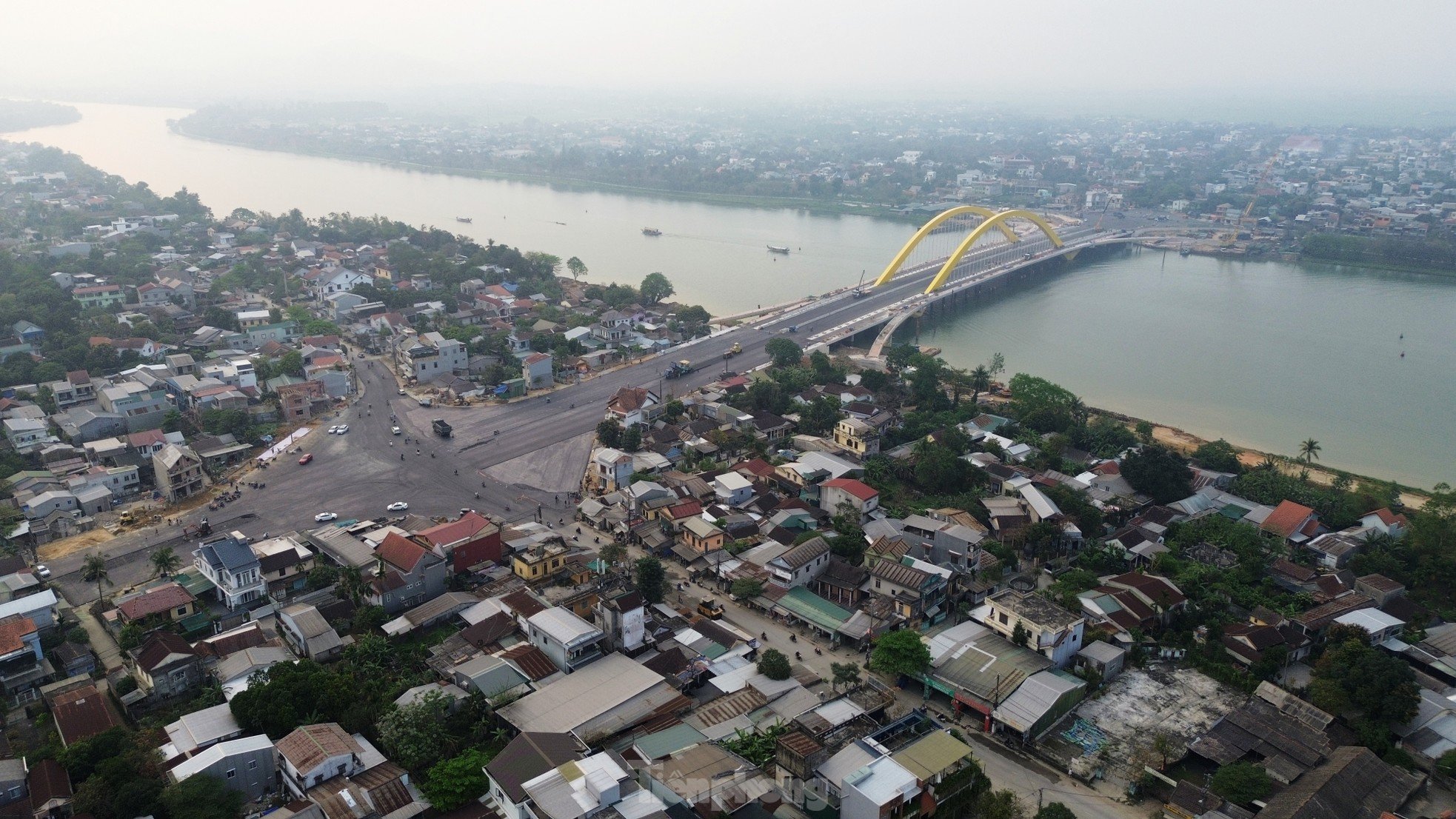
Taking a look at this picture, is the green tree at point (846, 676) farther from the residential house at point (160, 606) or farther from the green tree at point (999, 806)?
the residential house at point (160, 606)

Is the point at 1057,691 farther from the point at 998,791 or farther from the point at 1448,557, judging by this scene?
the point at 1448,557

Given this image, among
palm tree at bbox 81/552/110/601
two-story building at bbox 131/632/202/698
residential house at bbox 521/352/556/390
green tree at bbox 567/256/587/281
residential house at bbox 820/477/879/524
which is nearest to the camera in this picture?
two-story building at bbox 131/632/202/698

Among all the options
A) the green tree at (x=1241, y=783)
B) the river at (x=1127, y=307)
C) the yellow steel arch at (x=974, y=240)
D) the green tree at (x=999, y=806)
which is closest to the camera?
the green tree at (x=999, y=806)

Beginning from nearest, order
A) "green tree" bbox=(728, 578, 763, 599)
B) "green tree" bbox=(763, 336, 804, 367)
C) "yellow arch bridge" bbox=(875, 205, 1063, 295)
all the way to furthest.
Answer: "green tree" bbox=(728, 578, 763, 599)
"green tree" bbox=(763, 336, 804, 367)
"yellow arch bridge" bbox=(875, 205, 1063, 295)

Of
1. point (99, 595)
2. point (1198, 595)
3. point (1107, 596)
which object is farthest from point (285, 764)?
point (1198, 595)

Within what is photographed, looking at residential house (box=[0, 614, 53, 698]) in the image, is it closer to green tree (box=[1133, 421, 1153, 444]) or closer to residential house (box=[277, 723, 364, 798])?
residential house (box=[277, 723, 364, 798])

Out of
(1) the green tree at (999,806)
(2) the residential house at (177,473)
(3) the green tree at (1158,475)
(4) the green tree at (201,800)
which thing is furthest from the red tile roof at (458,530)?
(3) the green tree at (1158,475)

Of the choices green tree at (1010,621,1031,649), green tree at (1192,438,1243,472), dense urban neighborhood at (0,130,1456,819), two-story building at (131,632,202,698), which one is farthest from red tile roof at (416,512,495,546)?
green tree at (1192,438,1243,472)
